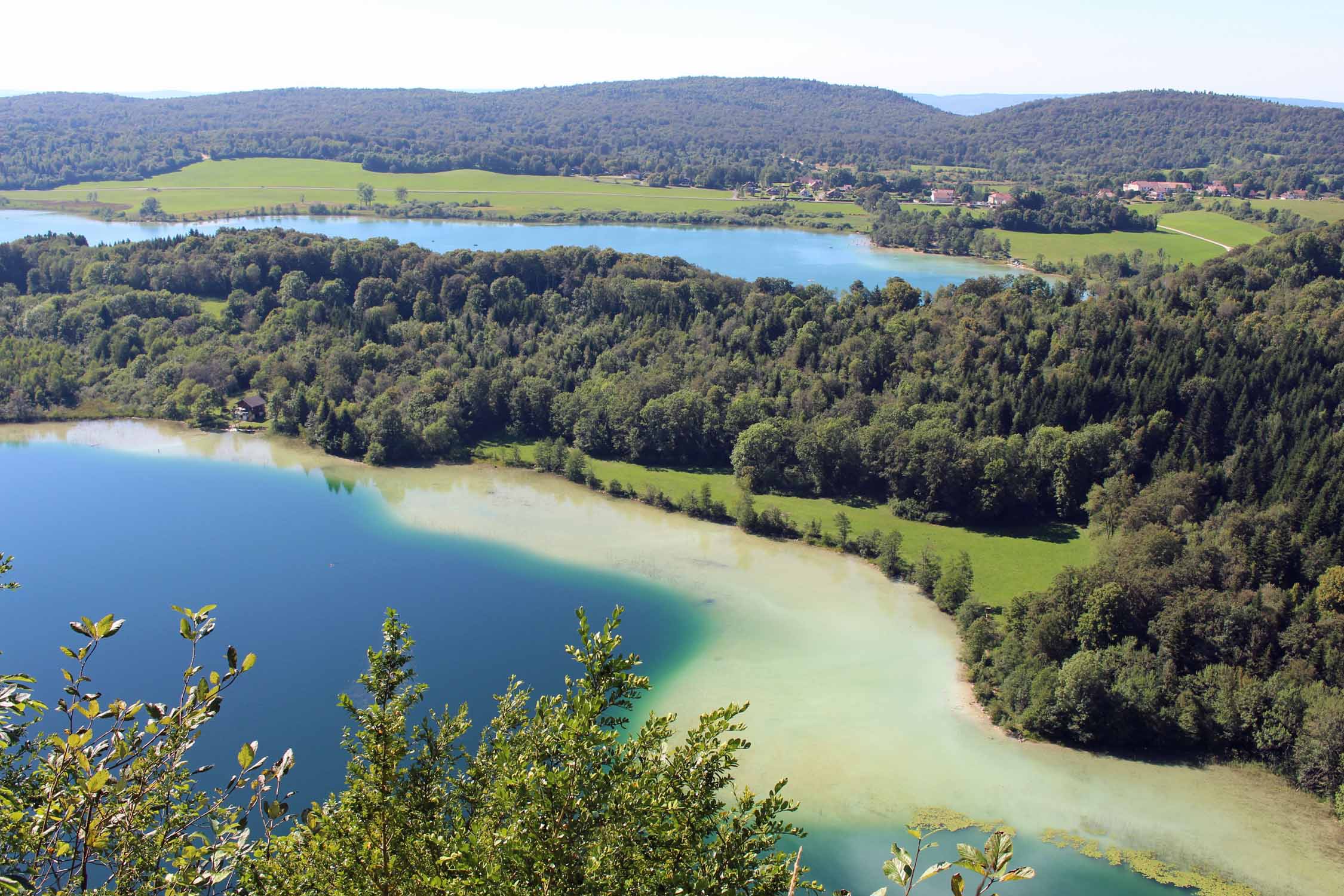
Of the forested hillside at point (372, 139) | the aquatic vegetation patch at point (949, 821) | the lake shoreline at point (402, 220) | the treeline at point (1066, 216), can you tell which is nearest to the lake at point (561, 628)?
the aquatic vegetation patch at point (949, 821)

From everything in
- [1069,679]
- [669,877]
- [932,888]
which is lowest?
[932,888]

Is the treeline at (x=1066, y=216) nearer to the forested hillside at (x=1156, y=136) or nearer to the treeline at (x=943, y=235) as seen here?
the treeline at (x=943, y=235)

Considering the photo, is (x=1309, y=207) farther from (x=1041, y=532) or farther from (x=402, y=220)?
(x=402, y=220)

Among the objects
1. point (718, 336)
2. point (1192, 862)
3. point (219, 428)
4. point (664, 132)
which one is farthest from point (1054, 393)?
point (664, 132)

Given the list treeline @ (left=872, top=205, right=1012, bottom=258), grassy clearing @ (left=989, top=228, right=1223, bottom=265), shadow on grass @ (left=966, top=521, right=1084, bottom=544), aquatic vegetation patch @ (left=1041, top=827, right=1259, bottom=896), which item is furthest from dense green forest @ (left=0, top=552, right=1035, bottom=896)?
treeline @ (left=872, top=205, right=1012, bottom=258)

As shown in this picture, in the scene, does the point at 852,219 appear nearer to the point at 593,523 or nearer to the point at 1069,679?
the point at 593,523

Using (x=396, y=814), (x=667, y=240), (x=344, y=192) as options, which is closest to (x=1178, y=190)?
(x=667, y=240)
